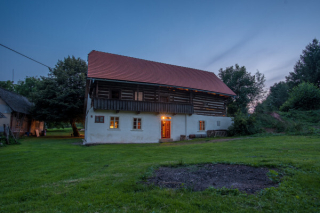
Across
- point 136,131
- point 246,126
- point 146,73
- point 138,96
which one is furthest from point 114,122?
point 246,126

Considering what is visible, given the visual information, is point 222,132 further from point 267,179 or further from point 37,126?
point 37,126

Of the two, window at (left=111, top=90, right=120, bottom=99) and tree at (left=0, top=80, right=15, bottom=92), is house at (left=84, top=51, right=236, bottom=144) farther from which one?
tree at (left=0, top=80, right=15, bottom=92)

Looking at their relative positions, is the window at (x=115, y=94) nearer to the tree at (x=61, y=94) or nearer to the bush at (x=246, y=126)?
the tree at (x=61, y=94)

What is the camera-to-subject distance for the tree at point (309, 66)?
37.9 meters

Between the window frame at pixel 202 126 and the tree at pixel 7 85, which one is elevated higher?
the tree at pixel 7 85

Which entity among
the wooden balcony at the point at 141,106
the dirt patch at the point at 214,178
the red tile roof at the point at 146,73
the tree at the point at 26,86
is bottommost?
the dirt patch at the point at 214,178

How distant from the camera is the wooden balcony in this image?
645 inches

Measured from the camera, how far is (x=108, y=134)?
55.7 ft

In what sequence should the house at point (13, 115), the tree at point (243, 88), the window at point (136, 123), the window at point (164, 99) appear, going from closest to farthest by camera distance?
the window at point (136, 123) < the window at point (164, 99) < the house at point (13, 115) < the tree at point (243, 88)

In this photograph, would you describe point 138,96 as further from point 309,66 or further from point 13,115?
point 309,66

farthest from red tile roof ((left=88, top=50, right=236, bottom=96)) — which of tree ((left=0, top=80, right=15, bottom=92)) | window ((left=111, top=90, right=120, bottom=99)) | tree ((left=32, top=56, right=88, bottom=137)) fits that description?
tree ((left=0, top=80, right=15, bottom=92))

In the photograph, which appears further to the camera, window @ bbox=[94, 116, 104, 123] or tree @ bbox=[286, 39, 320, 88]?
tree @ bbox=[286, 39, 320, 88]

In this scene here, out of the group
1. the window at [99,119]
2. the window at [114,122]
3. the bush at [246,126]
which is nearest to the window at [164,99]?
the window at [114,122]

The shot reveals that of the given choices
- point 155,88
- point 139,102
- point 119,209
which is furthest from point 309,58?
point 119,209
